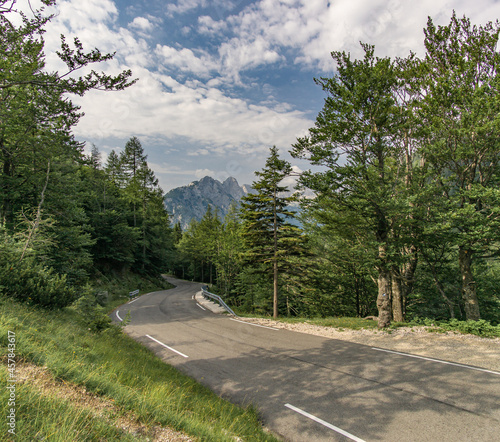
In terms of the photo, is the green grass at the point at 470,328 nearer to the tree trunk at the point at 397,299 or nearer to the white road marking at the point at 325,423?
the tree trunk at the point at 397,299

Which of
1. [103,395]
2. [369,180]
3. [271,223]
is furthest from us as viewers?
[271,223]

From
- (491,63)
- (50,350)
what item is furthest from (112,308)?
(491,63)

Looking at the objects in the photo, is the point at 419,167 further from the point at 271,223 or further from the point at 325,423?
the point at 325,423

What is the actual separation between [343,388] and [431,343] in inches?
212

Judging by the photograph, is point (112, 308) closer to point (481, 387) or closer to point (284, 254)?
point (284, 254)

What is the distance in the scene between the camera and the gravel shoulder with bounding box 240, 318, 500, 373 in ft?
26.4

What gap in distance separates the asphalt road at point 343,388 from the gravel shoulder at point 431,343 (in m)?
0.70

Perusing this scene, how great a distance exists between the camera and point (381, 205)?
1168cm

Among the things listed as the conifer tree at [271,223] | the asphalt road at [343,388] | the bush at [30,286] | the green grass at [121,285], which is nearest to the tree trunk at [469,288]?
the asphalt road at [343,388]

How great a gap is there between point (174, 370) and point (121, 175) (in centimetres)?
4753

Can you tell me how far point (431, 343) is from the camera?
9.65 metres

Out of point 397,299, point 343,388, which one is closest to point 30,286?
point 343,388

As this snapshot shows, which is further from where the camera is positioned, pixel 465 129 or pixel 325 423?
pixel 465 129

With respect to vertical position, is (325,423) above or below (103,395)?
below
